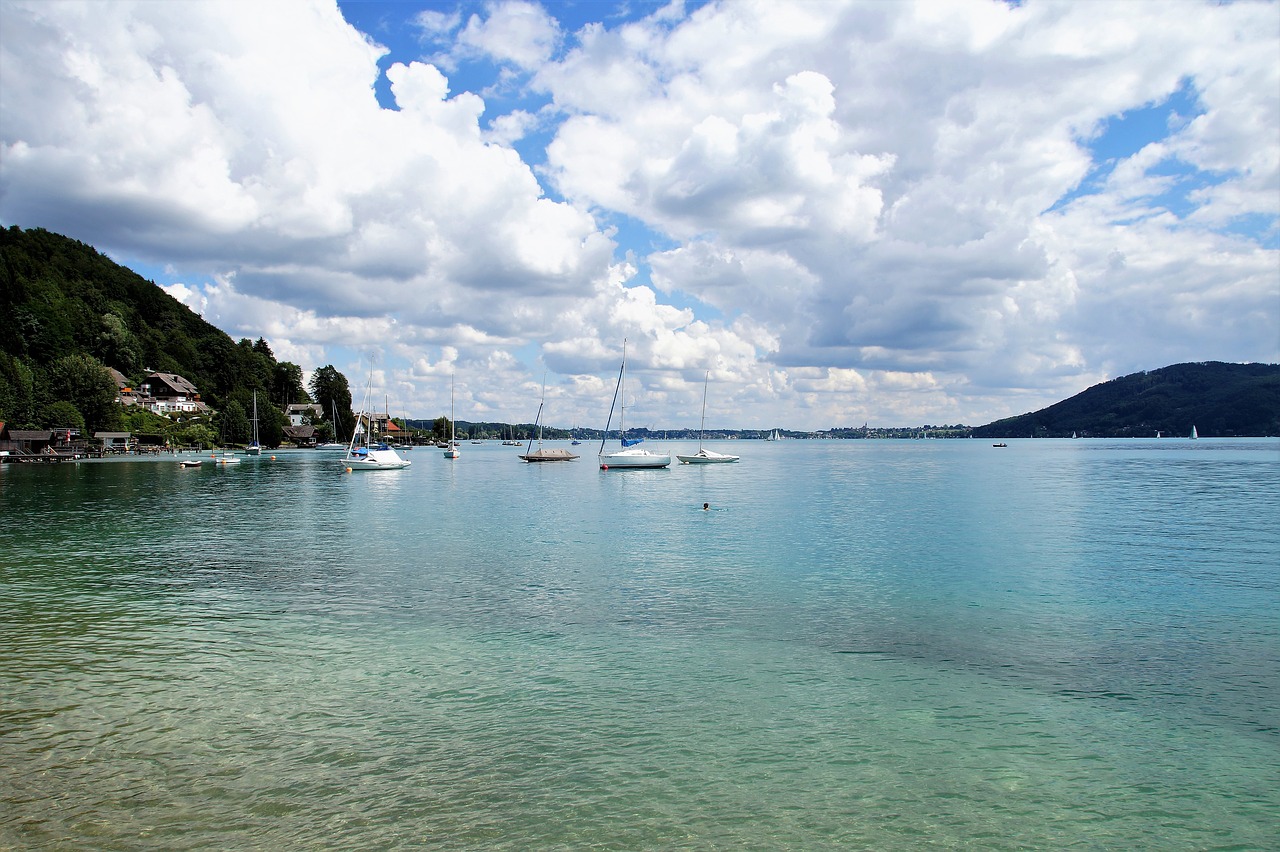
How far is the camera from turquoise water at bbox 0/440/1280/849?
34.3 feet

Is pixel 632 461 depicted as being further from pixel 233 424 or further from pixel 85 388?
pixel 233 424

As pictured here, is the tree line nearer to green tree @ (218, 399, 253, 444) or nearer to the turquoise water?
green tree @ (218, 399, 253, 444)

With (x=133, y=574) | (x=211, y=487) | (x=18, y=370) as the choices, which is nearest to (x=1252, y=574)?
(x=133, y=574)

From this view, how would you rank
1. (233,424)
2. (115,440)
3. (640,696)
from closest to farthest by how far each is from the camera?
(640,696)
(115,440)
(233,424)

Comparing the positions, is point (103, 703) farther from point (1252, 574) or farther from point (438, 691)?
point (1252, 574)

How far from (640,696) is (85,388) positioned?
17928cm

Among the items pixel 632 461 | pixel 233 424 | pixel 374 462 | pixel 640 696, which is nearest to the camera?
pixel 640 696

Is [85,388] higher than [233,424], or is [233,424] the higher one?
[85,388]

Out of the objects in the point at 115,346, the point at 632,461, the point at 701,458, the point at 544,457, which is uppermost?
the point at 115,346

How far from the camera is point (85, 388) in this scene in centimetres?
15388

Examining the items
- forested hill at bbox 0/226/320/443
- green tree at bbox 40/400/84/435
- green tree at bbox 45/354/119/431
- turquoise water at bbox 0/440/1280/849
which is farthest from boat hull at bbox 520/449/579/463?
turquoise water at bbox 0/440/1280/849

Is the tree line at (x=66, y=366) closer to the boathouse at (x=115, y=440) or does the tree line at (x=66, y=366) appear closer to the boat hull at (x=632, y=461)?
the boathouse at (x=115, y=440)

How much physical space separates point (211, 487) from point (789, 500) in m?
59.6

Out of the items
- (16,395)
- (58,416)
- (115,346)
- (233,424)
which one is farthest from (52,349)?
(233,424)
